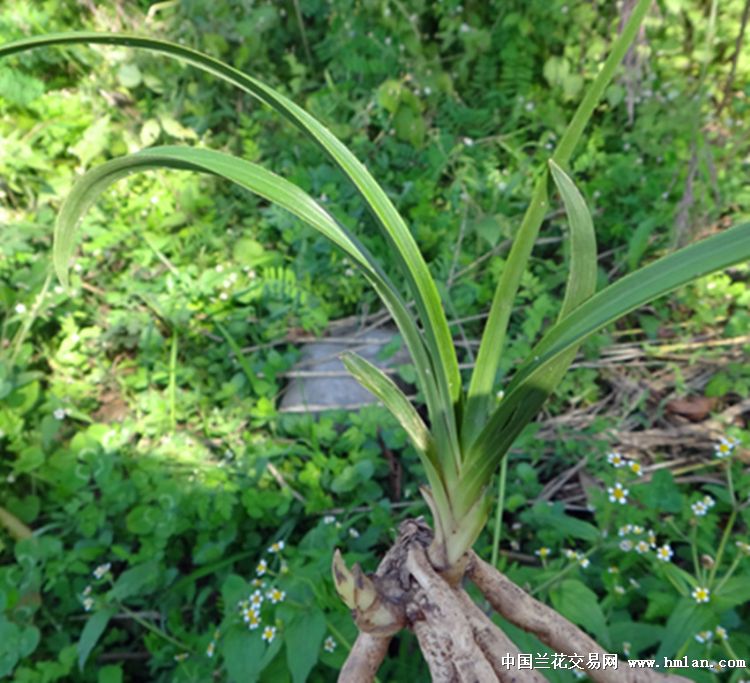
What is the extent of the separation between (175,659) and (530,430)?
0.78 m

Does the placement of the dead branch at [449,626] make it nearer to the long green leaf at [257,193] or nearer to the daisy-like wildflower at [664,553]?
the long green leaf at [257,193]

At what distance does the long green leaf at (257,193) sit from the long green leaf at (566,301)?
0.11 ft

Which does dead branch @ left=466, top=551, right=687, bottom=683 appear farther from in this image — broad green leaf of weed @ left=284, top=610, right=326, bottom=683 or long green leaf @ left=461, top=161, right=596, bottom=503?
broad green leaf of weed @ left=284, top=610, right=326, bottom=683

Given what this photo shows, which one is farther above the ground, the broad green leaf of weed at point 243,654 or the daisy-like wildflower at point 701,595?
the daisy-like wildflower at point 701,595

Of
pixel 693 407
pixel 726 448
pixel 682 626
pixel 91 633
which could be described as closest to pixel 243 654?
pixel 91 633

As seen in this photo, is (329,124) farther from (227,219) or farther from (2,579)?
(2,579)

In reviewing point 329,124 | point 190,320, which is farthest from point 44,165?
point 329,124

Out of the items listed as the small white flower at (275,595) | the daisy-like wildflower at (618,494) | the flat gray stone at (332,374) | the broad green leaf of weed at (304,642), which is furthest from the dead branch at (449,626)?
the flat gray stone at (332,374)

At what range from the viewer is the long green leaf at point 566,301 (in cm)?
60

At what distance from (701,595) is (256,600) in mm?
651

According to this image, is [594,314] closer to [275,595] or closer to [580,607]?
[580,607]

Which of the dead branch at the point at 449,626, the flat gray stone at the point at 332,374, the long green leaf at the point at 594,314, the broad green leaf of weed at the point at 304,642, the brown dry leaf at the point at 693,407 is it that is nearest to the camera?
the long green leaf at the point at 594,314

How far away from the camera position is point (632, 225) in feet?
5.66

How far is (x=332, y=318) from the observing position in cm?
170
